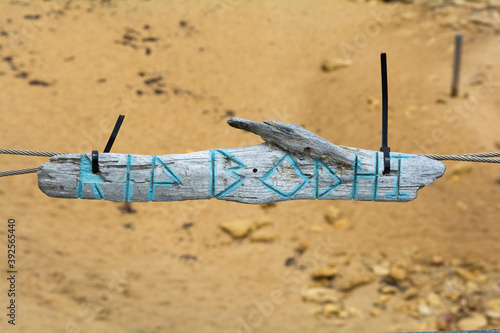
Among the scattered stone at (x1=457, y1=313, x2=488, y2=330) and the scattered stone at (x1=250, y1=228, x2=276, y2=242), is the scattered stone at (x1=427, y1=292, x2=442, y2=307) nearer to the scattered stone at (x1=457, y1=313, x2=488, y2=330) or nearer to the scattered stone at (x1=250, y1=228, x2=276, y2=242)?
the scattered stone at (x1=457, y1=313, x2=488, y2=330)

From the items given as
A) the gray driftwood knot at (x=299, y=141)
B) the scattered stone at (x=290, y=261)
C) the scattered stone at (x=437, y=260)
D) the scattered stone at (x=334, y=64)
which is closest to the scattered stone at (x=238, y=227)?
→ the scattered stone at (x=290, y=261)

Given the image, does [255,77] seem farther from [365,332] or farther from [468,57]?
[365,332]

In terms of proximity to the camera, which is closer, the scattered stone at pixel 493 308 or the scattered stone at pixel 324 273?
the scattered stone at pixel 493 308

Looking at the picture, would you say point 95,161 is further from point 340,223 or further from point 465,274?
point 465,274

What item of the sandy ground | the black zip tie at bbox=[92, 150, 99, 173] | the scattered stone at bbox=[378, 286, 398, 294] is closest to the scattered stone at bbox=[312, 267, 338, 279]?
the sandy ground

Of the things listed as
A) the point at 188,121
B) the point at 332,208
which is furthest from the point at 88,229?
the point at 332,208

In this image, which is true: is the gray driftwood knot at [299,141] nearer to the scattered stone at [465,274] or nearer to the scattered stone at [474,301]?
the scattered stone at [474,301]

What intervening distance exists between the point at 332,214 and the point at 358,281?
3.74 feet

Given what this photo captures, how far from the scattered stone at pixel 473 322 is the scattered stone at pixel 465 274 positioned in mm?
511

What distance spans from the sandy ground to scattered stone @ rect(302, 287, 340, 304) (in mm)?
82

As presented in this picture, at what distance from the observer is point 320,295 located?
557 centimetres

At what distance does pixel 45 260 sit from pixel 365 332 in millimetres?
3475

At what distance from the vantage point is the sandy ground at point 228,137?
5.32m

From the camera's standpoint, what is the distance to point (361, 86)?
8375 mm
